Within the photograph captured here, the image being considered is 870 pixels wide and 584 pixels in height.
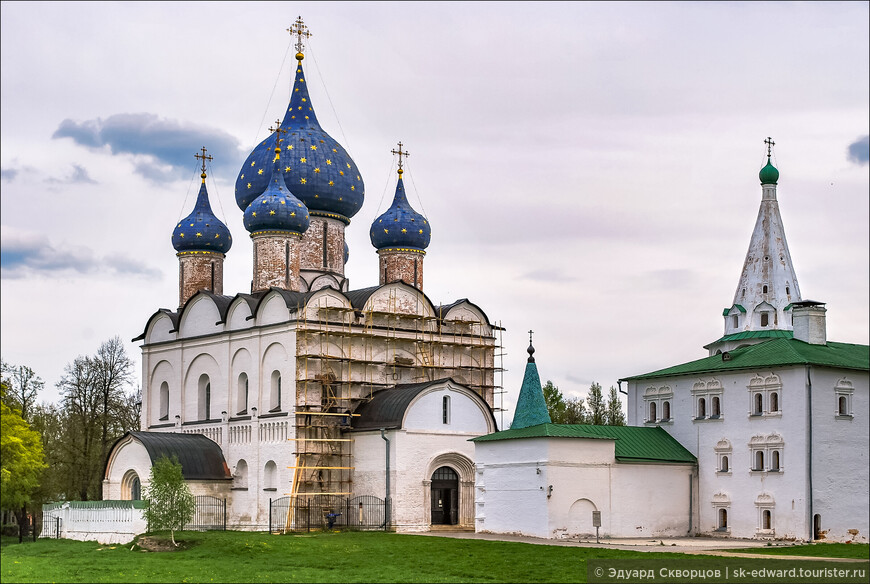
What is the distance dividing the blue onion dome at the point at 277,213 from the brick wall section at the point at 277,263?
0.27m

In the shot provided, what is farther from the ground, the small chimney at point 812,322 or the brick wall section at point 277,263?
the brick wall section at point 277,263

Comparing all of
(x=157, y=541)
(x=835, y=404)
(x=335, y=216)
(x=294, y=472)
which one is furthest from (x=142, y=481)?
(x=835, y=404)

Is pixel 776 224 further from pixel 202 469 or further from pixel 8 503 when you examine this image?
pixel 8 503

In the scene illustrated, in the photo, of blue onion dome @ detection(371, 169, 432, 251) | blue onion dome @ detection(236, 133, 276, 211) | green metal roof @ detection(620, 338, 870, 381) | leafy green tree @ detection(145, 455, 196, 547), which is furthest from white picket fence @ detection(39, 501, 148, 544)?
green metal roof @ detection(620, 338, 870, 381)

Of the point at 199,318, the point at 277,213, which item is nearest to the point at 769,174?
the point at 277,213

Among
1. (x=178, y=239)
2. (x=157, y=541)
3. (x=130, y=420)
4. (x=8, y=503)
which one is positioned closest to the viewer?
(x=8, y=503)

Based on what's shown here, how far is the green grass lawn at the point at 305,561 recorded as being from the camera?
21.3 metres

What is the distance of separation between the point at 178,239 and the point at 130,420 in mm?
8031

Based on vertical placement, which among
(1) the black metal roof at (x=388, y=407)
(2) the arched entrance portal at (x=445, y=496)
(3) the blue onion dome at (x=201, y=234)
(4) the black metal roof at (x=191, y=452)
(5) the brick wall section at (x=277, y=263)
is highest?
(3) the blue onion dome at (x=201, y=234)

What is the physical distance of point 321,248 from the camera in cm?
4053

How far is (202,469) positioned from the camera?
36219 millimetres

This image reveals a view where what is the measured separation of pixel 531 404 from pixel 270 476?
300 inches

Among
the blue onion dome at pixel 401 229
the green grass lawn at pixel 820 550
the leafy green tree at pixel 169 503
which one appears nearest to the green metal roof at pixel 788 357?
the green grass lawn at pixel 820 550

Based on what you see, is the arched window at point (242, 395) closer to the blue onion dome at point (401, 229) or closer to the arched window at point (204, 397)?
the arched window at point (204, 397)
